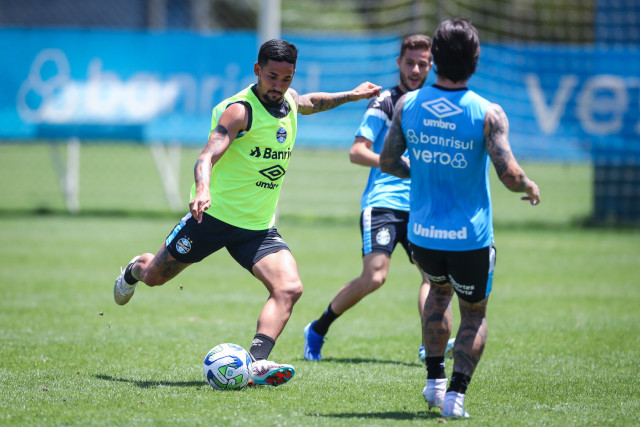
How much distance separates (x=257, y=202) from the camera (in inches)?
239

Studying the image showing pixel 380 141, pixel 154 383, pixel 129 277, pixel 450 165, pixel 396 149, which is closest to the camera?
pixel 450 165

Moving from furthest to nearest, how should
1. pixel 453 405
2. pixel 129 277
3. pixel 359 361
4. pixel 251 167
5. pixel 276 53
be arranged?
pixel 359 361, pixel 129 277, pixel 251 167, pixel 276 53, pixel 453 405

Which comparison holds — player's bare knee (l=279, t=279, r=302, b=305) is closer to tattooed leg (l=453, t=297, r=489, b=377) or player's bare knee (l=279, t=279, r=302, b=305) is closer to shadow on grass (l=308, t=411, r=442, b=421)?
shadow on grass (l=308, t=411, r=442, b=421)

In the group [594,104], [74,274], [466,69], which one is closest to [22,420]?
[466,69]

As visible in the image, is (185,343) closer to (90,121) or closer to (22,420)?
(22,420)

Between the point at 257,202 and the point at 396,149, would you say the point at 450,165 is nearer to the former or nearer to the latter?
the point at 396,149

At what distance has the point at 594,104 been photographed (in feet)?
53.3

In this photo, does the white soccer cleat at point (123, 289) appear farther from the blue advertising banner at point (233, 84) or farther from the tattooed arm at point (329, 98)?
the blue advertising banner at point (233, 84)

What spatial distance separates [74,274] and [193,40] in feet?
24.0

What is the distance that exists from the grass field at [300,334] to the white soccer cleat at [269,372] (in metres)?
0.13

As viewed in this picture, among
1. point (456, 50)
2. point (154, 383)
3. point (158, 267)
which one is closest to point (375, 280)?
point (158, 267)

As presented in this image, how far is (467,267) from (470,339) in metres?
0.43

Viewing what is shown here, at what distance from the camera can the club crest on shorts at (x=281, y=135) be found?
19.5ft

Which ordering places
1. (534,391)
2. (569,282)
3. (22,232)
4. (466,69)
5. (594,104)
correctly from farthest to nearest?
(594,104) → (22,232) → (569,282) → (534,391) → (466,69)
